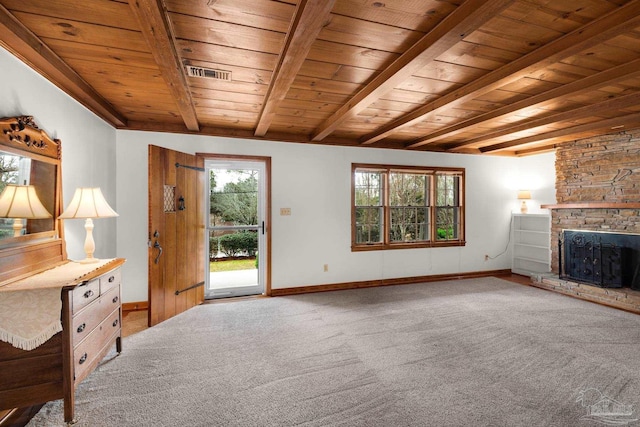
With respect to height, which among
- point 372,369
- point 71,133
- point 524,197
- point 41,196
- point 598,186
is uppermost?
point 71,133

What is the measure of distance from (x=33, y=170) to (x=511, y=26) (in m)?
3.39

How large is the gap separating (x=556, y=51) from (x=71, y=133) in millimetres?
4017

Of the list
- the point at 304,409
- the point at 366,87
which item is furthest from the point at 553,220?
the point at 304,409

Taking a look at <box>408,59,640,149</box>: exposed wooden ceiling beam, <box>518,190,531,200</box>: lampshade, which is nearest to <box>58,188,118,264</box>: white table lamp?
<box>408,59,640,149</box>: exposed wooden ceiling beam

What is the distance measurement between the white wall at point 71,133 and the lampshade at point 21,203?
49cm

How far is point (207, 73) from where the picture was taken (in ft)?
8.25

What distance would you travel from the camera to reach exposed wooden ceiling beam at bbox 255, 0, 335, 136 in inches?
62.9

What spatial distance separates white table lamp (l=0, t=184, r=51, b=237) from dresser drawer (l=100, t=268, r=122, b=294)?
2.03 ft

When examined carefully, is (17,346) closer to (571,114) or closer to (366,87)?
(366,87)

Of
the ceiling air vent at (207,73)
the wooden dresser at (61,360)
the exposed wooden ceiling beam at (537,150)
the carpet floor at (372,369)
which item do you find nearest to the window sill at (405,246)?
the carpet floor at (372,369)

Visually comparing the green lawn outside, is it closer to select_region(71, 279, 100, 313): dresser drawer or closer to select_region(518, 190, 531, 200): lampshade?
select_region(71, 279, 100, 313): dresser drawer

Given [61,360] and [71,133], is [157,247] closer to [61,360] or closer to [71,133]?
[71,133]

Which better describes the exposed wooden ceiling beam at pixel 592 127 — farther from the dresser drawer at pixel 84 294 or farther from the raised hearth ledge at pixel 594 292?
the dresser drawer at pixel 84 294

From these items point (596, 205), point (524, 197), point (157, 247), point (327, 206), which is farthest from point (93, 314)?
point (524, 197)
